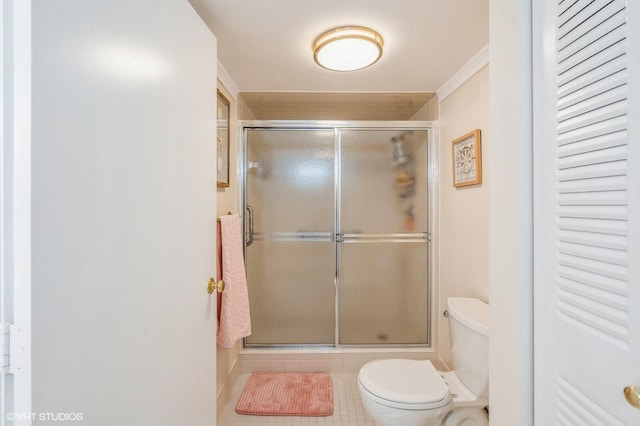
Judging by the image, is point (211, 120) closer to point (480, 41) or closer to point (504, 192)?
point (504, 192)

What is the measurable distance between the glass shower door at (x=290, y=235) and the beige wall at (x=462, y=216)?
81 centimetres

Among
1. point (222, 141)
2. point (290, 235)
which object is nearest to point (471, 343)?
point (290, 235)

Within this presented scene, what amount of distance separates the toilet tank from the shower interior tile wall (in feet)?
2.66

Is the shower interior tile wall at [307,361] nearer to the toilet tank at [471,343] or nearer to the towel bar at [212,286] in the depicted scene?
the toilet tank at [471,343]

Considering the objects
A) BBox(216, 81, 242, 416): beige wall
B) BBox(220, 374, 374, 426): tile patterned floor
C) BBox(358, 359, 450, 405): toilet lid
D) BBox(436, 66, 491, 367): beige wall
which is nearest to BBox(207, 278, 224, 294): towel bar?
BBox(216, 81, 242, 416): beige wall

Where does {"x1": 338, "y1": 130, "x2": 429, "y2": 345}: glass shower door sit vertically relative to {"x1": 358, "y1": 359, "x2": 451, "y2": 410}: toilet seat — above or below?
above

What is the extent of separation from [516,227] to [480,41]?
1.17m

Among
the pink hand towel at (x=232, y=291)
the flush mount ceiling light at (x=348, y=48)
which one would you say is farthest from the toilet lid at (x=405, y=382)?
the flush mount ceiling light at (x=348, y=48)

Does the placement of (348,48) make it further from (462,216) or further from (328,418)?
(328,418)

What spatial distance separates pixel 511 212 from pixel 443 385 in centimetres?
94

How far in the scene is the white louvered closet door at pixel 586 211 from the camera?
54 centimetres

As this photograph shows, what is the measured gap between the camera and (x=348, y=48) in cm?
141

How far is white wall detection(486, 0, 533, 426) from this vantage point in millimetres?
778

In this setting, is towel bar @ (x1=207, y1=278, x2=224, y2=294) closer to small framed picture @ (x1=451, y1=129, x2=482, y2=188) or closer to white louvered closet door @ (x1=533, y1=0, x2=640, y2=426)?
white louvered closet door @ (x1=533, y1=0, x2=640, y2=426)
